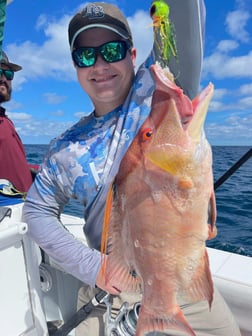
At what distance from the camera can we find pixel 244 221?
643cm

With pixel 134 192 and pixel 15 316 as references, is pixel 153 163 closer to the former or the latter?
pixel 134 192

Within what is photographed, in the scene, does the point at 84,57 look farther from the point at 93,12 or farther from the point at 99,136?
the point at 99,136

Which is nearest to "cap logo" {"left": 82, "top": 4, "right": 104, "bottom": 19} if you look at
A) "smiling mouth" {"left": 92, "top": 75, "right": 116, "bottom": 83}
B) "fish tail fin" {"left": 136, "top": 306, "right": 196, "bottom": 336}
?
"smiling mouth" {"left": 92, "top": 75, "right": 116, "bottom": 83}

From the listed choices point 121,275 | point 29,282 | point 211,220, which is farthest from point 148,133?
point 29,282

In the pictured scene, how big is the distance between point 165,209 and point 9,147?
290cm

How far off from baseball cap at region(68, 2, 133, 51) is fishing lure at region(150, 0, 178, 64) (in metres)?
0.40

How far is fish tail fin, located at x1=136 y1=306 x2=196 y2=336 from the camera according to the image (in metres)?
1.25

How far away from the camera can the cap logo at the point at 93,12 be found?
1620 millimetres

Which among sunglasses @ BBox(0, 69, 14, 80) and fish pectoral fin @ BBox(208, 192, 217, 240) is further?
sunglasses @ BBox(0, 69, 14, 80)

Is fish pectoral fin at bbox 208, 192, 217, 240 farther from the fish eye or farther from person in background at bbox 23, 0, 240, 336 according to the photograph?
person in background at bbox 23, 0, 240, 336

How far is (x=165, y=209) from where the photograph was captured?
112 cm

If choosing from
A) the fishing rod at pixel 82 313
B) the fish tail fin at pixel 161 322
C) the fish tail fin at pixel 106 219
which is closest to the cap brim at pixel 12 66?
the fishing rod at pixel 82 313

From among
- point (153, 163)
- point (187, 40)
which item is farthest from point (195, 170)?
point (187, 40)

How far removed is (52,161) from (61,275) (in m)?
1.19
